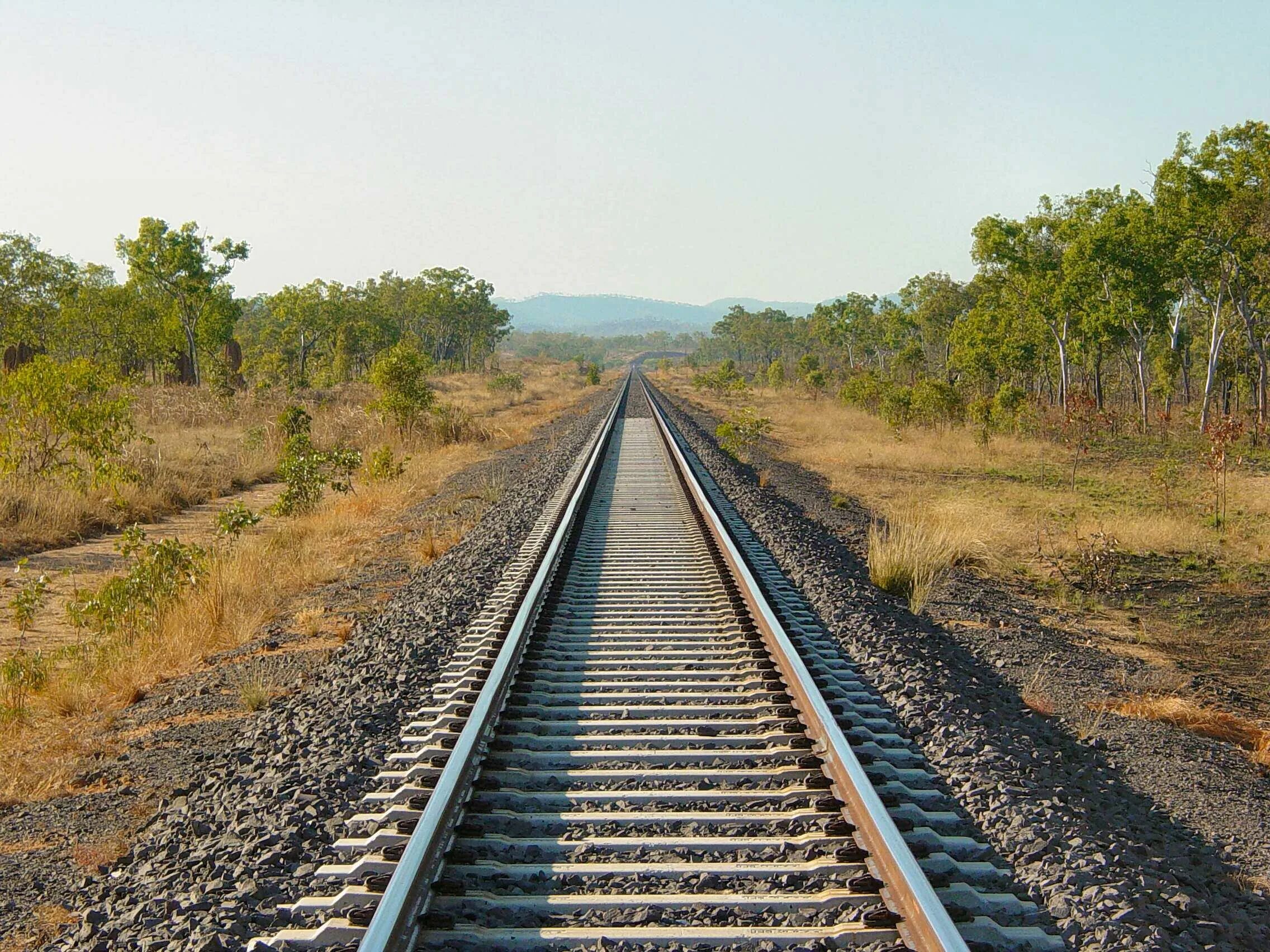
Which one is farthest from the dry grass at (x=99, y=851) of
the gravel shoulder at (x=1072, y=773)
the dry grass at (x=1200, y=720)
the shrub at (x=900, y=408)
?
the shrub at (x=900, y=408)

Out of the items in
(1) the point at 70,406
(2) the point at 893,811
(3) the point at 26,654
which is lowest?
(3) the point at 26,654

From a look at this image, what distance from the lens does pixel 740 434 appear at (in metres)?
19.8

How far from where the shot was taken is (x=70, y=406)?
1402 centimetres

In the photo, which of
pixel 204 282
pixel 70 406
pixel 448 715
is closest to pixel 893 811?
pixel 448 715

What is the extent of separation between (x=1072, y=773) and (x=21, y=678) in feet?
22.2

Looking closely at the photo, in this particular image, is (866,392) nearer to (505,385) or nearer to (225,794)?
(505,385)

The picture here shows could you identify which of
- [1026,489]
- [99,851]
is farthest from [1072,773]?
[1026,489]

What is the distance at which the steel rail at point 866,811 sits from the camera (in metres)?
2.82

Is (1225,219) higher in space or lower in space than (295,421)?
higher

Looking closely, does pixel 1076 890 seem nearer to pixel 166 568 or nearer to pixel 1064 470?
pixel 166 568

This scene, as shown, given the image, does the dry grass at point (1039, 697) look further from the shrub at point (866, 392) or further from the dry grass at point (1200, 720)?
the shrub at point (866, 392)

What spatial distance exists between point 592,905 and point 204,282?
40869mm

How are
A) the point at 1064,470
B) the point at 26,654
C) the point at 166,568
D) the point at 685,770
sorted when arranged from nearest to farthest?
the point at 685,770 < the point at 26,654 < the point at 166,568 < the point at 1064,470

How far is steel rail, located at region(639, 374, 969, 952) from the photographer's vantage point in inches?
111
